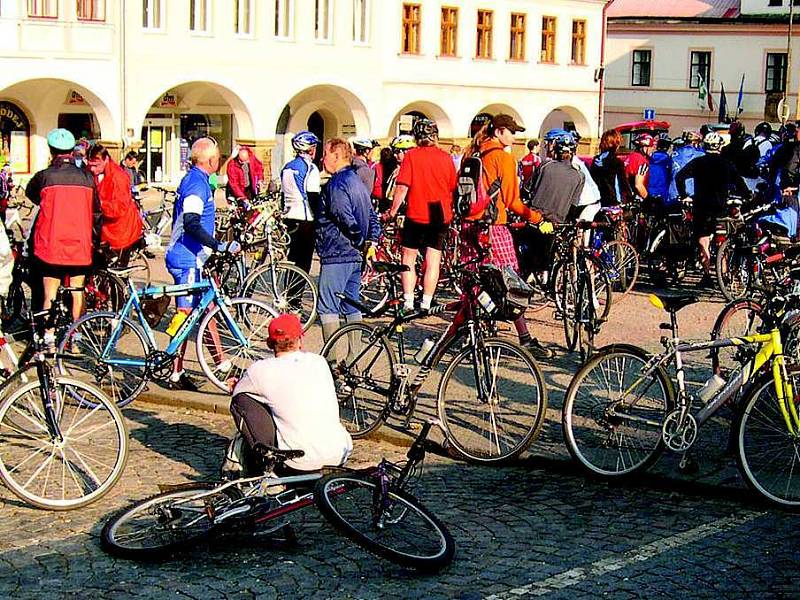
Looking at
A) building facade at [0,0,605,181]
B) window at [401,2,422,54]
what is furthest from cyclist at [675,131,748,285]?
window at [401,2,422,54]

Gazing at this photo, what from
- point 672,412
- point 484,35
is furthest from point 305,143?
point 484,35

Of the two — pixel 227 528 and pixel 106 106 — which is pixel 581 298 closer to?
pixel 227 528

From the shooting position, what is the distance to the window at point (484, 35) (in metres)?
51.8

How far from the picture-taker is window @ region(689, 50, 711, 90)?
69000 millimetres

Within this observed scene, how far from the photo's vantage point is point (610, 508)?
8305mm

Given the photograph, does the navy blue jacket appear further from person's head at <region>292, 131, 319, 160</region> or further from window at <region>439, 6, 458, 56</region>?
window at <region>439, 6, 458, 56</region>

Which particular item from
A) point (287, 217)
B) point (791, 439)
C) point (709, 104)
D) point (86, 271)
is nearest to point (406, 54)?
point (709, 104)

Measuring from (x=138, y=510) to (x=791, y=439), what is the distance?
3535 millimetres

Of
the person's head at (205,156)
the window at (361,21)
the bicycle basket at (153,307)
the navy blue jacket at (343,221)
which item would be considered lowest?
the bicycle basket at (153,307)

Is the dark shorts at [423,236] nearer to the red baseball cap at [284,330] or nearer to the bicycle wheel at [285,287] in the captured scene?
the bicycle wheel at [285,287]

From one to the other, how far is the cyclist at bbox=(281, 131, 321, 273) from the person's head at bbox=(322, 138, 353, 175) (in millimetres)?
3240

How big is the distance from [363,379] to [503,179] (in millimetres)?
4249

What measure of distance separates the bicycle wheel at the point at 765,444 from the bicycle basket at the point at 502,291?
185cm

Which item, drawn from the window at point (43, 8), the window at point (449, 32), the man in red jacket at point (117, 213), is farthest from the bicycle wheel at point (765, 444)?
the window at point (449, 32)
